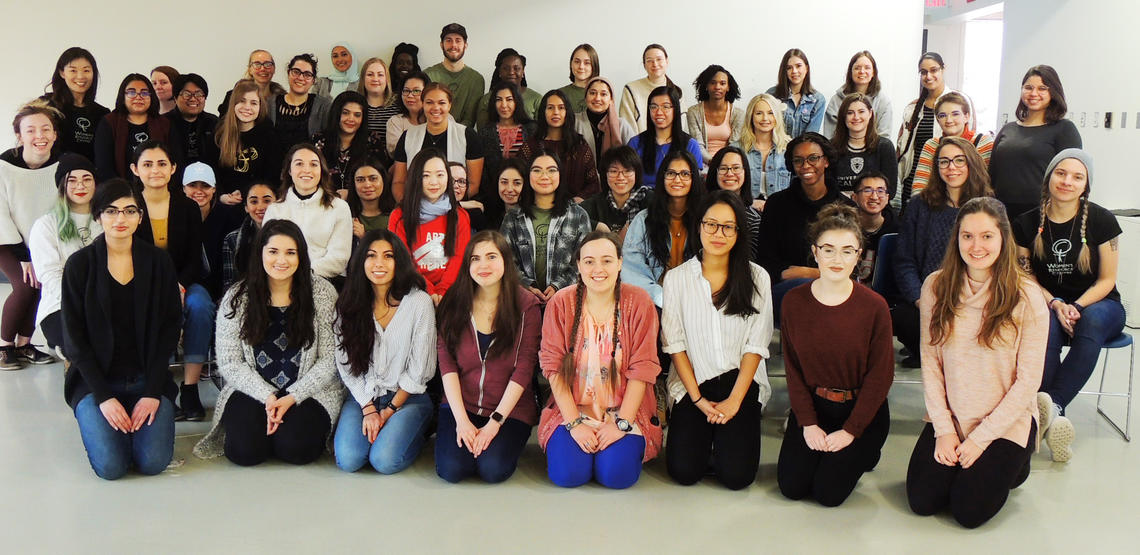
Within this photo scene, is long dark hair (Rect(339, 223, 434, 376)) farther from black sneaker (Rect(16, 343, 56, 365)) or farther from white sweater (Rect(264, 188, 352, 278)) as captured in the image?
black sneaker (Rect(16, 343, 56, 365))

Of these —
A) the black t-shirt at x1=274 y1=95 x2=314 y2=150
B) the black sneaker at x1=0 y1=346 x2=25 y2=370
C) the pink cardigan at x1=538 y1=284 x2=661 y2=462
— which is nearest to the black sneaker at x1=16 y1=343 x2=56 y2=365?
the black sneaker at x1=0 y1=346 x2=25 y2=370

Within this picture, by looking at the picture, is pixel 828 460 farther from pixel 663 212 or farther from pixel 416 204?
pixel 416 204

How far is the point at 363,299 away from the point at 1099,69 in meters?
6.13

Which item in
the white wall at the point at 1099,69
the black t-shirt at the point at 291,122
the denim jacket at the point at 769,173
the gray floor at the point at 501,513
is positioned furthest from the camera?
the white wall at the point at 1099,69

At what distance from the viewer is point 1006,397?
3.01 meters

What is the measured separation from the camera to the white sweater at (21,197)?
15.6ft

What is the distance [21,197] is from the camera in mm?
4762

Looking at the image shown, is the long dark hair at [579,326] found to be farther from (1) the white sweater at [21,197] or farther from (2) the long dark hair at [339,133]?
(1) the white sweater at [21,197]

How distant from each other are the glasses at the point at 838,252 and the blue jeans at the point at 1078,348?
45.9 inches

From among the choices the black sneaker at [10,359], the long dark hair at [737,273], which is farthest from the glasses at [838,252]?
the black sneaker at [10,359]

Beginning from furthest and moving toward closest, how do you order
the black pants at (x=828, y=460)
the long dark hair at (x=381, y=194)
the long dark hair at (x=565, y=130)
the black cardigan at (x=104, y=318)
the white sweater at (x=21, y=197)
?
the long dark hair at (x=565, y=130) → the white sweater at (x=21, y=197) → the long dark hair at (x=381, y=194) → the black cardigan at (x=104, y=318) → the black pants at (x=828, y=460)

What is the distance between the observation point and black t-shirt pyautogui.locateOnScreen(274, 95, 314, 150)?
527 cm

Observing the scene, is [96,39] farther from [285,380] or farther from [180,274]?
[285,380]

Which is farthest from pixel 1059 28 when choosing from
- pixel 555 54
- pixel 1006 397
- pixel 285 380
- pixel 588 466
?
pixel 285 380
